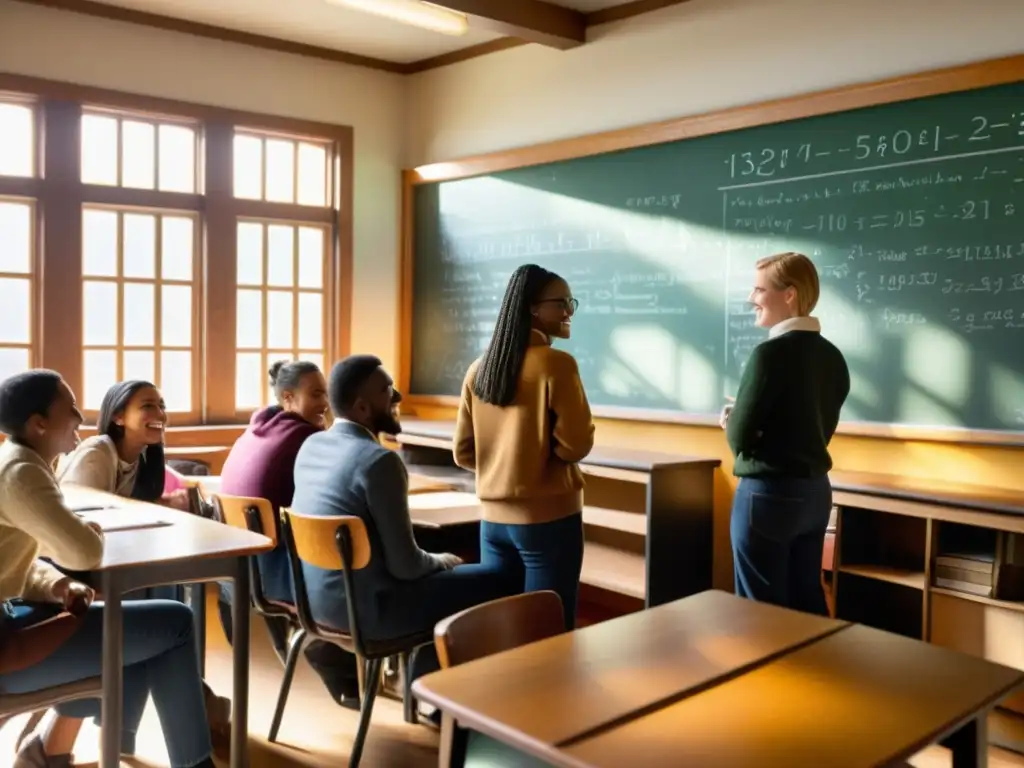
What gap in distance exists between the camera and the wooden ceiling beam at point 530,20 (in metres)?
4.47

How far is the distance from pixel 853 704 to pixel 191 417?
14.7 feet

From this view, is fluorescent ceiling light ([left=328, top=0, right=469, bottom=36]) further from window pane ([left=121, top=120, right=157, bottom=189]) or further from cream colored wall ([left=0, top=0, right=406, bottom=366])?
window pane ([left=121, top=120, right=157, bottom=189])

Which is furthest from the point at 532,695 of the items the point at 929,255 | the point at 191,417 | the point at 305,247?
the point at 305,247

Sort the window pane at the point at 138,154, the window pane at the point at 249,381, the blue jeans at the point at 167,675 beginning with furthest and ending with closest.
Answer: the window pane at the point at 249,381, the window pane at the point at 138,154, the blue jeans at the point at 167,675

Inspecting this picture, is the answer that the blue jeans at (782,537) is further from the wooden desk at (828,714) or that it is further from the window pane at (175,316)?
the window pane at (175,316)

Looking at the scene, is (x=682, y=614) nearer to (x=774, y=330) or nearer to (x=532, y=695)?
(x=532, y=695)

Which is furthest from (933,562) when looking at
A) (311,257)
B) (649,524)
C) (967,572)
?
(311,257)

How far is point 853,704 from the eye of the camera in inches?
60.5

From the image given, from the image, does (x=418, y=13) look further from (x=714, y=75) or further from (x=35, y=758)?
(x=35, y=758)

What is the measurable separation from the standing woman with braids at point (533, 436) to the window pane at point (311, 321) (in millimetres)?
3037

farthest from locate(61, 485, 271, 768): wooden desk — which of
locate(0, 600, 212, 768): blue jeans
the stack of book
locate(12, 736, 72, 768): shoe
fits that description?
the stack of book

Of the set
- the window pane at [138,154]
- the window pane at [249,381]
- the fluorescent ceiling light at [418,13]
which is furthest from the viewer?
the window pane at [249,381]

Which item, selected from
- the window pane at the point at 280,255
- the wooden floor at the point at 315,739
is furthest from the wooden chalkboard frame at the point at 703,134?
the wooden floor at the point at 315,739

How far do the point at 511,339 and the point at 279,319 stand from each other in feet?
10.3
